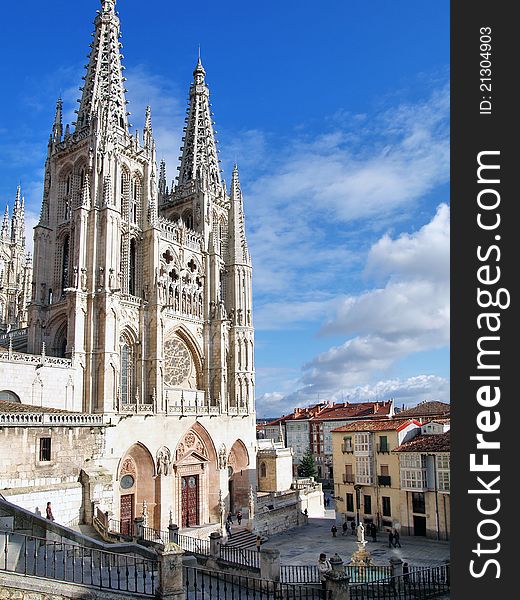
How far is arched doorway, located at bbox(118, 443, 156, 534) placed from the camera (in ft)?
110

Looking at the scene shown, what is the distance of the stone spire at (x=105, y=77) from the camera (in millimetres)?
40031

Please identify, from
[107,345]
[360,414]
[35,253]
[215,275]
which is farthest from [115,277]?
[360,414]

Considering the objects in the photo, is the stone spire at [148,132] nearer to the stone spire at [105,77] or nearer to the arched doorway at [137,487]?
the stone spire at [105,77]

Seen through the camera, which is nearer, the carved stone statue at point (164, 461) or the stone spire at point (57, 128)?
the carved stone statue at point (164, 461)

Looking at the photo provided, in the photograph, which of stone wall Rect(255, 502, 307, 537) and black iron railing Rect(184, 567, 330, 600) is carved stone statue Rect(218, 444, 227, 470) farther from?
black iron railing Rect(184, 567, 330, 600)

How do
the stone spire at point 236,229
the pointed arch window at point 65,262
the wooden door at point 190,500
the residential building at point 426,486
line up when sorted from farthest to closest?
the stone spire at point 236,229 < the pointed arch window at point 65,262 < the wooden door at point 190,500 < the residential building at point 426,486

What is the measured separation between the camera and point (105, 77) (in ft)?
136

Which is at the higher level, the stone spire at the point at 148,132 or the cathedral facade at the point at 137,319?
the stone spire at the point at 148,132

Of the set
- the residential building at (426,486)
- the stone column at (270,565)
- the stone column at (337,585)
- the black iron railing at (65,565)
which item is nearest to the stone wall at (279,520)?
the residential building at (426,486)

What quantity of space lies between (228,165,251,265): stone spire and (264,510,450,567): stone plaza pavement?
21469 mm

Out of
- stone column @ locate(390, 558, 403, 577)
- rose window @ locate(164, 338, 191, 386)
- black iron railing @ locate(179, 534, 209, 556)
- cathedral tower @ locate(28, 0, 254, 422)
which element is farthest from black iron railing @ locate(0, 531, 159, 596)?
rose window @ locate(164, 338, 191, 386)

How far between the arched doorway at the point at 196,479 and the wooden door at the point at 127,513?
3.29m

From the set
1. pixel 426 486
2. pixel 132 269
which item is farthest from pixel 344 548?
pixel 132 269

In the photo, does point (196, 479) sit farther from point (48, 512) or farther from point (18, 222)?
point (18, 222)
